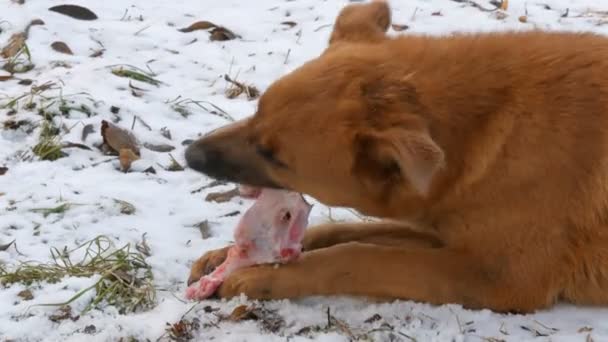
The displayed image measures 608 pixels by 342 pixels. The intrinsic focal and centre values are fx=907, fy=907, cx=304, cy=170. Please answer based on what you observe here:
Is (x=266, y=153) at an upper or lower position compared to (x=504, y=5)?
upper

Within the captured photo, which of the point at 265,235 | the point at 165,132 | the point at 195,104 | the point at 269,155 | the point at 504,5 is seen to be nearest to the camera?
the point at 269,155

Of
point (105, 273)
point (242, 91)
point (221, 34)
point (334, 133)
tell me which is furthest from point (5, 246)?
point (221, 34)

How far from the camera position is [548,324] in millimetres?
3676

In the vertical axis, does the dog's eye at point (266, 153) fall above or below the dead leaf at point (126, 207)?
above

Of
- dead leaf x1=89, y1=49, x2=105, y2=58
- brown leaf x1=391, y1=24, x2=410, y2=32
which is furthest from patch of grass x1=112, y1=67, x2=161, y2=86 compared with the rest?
brown leaf x1=391, y1=24, x2=410, y2=32

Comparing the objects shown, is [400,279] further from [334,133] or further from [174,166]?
[174,166]

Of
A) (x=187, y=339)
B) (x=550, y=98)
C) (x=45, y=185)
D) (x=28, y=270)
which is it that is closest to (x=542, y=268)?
(x=550, y=98)

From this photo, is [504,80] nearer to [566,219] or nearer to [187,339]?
[566,219]

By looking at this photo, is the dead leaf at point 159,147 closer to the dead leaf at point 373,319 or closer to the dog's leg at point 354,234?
the dog's leg at point 354,234

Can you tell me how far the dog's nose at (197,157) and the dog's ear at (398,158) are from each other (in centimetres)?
67

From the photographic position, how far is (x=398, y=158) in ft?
10.6

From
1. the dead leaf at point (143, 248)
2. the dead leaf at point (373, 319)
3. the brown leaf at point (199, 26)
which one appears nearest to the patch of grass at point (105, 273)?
the dead leaf at point (143, 248)

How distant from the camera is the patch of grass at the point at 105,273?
12.6ft

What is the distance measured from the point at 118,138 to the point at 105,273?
1.49 m
